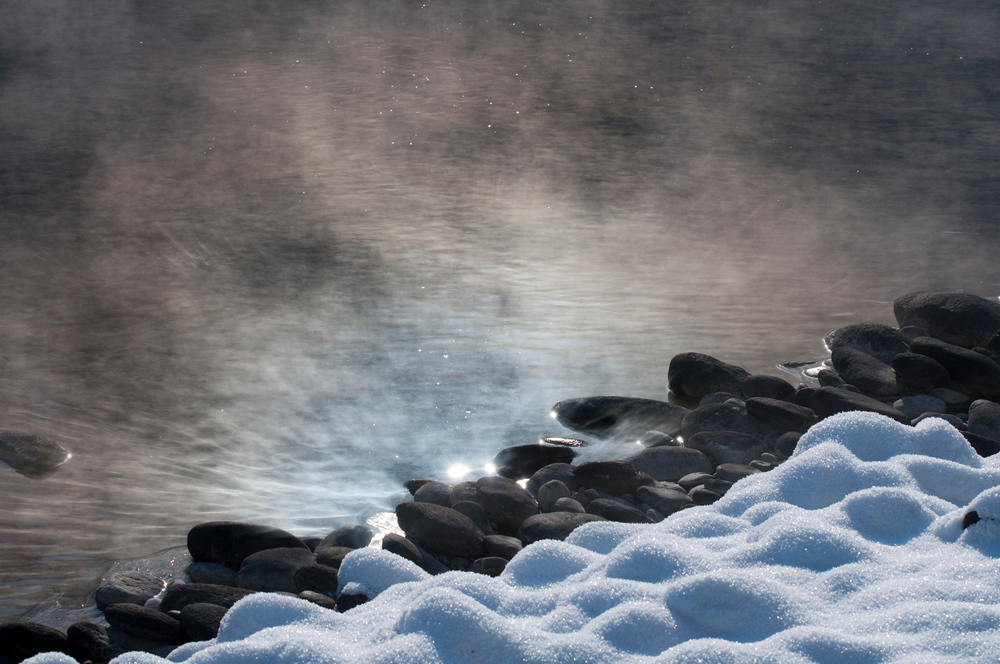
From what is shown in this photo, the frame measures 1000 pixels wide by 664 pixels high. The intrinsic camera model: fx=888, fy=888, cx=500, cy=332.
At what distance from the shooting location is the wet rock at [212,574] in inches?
79.2

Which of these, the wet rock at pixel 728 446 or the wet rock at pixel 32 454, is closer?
the wet rock at pixel 728 446

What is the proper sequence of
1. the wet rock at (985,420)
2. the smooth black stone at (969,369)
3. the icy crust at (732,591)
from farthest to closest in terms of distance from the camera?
the smooth black stone at (969,369)
the wet rock at (985,420)
the icy crust at (732,591)

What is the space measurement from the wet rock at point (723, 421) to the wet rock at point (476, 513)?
75cm

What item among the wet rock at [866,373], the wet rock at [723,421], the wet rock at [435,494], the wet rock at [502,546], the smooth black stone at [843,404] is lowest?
the wet rock at [502,546]

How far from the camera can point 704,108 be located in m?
7.54

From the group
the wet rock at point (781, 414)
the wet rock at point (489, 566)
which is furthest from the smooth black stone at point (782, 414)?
the wet rock at point (489, 566)

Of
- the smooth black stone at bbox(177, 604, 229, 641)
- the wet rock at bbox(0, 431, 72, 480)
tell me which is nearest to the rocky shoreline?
the smooth black stone at bbox(177, 604, 229, 641)

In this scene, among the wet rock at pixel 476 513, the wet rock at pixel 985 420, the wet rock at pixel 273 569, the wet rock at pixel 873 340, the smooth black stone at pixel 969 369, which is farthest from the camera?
the wet rock at pixel 873 340

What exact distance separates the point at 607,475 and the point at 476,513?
1.19ft

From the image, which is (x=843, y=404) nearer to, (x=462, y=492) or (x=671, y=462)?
(x=671, y=462)

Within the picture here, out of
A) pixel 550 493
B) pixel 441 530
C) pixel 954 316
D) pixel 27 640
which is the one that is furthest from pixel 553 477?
pixel 954 316

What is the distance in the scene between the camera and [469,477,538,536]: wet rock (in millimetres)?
2199

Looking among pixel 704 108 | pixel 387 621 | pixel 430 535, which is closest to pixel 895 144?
pixel 704 108

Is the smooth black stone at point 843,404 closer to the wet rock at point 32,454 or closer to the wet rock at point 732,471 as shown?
the wet rock at point 732,471
